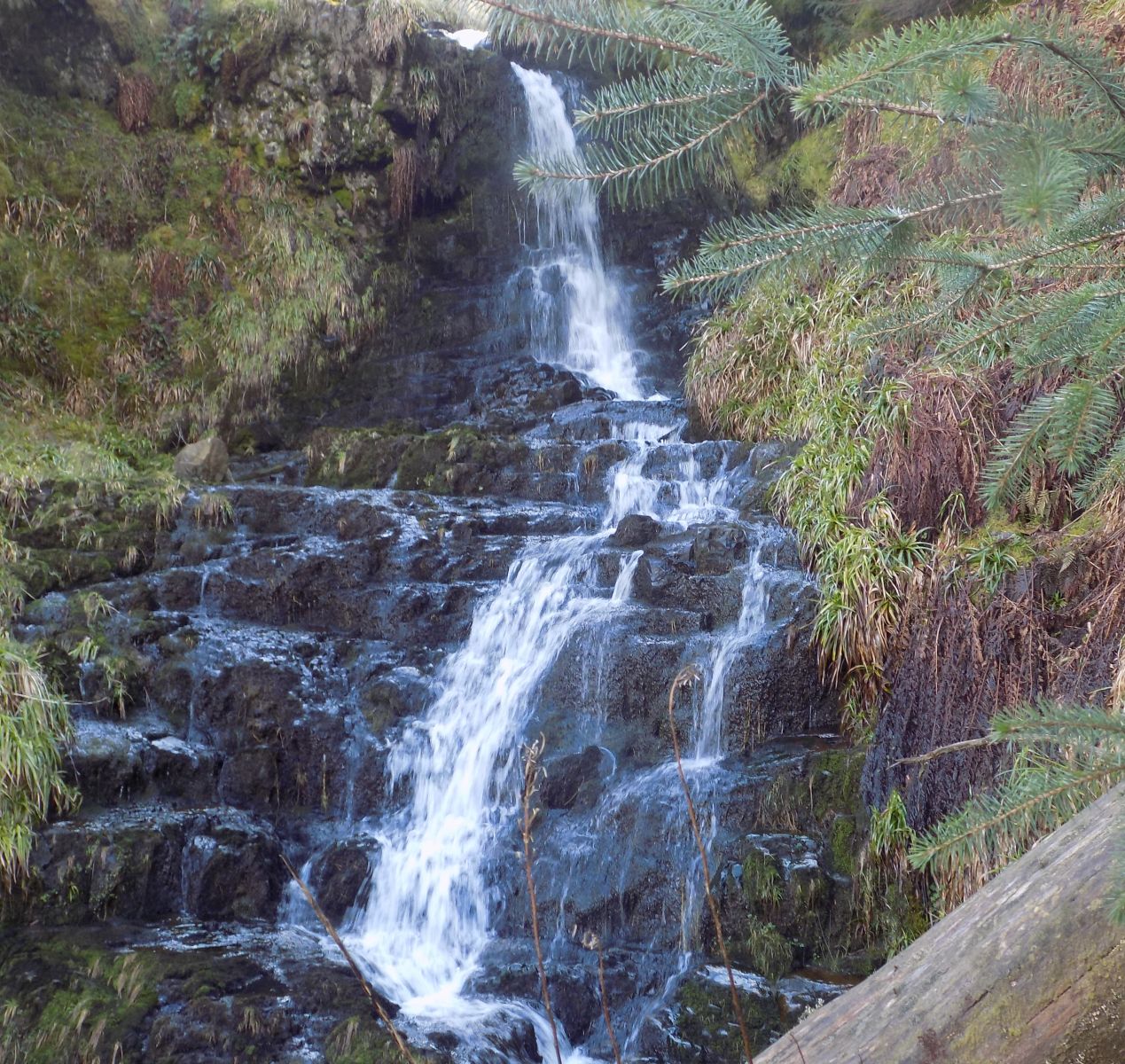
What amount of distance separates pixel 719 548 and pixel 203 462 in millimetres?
5636

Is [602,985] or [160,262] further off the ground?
[160,262]

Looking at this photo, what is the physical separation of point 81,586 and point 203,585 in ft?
3.01

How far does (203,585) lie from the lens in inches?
296

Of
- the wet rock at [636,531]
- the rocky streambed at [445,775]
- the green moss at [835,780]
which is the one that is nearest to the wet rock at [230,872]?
the rocky streambed at [445,775]

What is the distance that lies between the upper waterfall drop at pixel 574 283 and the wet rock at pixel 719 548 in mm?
4845

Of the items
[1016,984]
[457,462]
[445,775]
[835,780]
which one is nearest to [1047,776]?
[1016,984]

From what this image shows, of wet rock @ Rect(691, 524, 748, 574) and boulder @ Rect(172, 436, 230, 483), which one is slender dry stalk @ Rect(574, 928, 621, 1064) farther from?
boulder @ Rect(172, 436, 230, 483)

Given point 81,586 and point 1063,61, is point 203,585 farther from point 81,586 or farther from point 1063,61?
point 1063,61

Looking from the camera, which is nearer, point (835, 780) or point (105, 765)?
point (835, 780)

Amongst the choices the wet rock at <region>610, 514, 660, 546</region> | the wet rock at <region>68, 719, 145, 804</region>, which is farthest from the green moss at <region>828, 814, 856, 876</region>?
the wet rock at <region>68, 719, 145, 804</region>

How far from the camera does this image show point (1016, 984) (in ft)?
5.10

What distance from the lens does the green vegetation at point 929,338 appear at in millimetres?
1417

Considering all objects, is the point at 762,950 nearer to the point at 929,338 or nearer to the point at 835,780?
the point at 835,780

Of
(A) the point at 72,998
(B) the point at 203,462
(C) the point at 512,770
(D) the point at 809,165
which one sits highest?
(D) the point at 809,165
